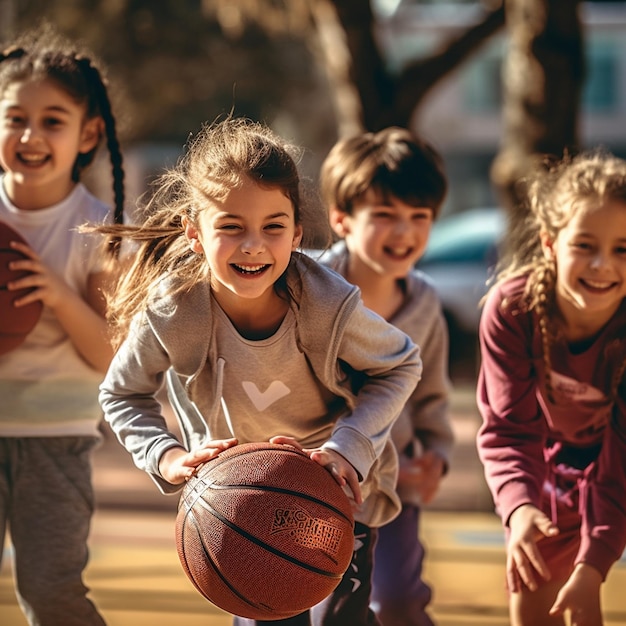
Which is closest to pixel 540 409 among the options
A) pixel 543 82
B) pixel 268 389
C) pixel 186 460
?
pixel 268 389

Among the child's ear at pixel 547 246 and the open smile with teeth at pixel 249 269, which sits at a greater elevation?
the child's ear at pixel 547 246

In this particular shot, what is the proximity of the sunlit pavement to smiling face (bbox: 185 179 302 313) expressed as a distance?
210 centimetres

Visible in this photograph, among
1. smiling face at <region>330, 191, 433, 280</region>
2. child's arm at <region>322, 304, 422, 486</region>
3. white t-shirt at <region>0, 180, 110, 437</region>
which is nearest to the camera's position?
child's arm at <region>322, 304, 422, 486</region>

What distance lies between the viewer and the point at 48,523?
3627mm

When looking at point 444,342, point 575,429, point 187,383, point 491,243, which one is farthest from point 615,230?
point 491,243

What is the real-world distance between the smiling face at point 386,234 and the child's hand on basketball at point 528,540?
1.05m

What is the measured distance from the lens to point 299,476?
3020 millimetres

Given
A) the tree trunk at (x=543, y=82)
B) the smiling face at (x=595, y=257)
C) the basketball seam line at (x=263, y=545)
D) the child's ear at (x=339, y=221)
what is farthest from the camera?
the tree trunk at (x=543, y=82)

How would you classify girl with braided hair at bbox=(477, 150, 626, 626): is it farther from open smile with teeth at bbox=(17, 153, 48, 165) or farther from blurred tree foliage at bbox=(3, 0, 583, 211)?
open smile with teeth at bbox=(17, 153, 48, 165)

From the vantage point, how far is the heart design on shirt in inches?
130

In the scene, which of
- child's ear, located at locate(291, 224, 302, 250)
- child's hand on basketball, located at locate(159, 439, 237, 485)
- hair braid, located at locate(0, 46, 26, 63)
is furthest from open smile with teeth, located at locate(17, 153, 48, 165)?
child's hand on basketball, located at locate(159, 439, 237, 485)

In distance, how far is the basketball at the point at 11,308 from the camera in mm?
3670

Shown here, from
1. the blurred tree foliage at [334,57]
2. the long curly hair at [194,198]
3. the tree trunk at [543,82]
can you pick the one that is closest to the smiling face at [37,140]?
Answer: the long curly hair at [194,198]

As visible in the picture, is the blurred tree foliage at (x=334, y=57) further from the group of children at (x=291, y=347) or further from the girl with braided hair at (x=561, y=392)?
the girl with braided hair at (x=561, y=392)
